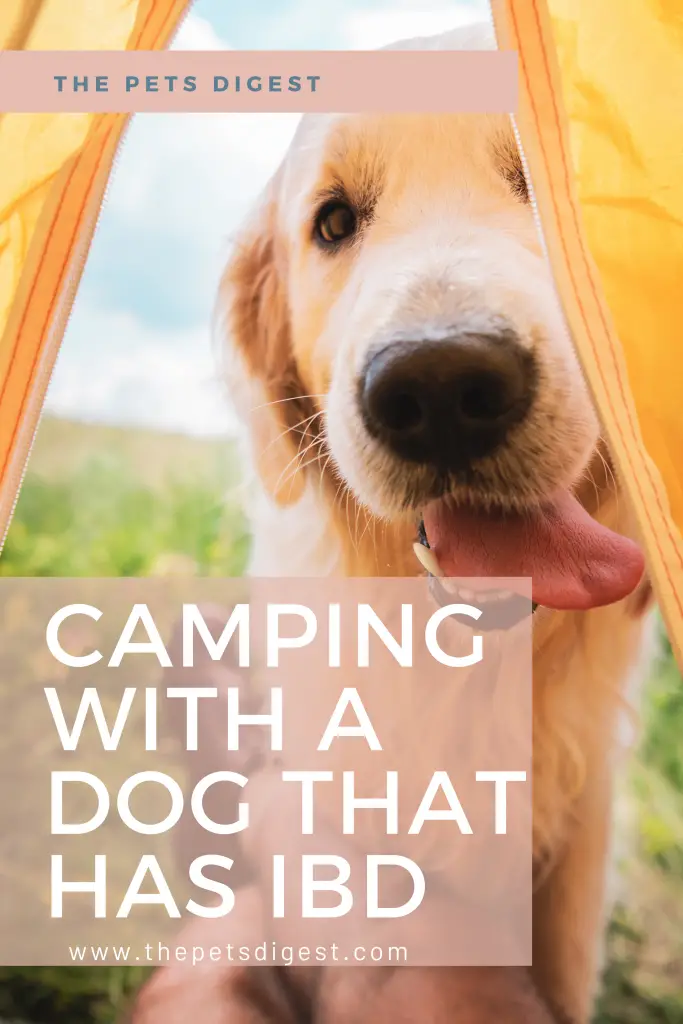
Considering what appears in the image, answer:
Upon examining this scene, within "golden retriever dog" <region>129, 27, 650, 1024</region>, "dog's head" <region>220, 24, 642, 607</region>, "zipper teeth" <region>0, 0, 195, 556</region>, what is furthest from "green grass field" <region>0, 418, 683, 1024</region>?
"dog's head" <region>220, 24, 642, 607</region>

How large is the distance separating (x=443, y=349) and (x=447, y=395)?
1.9 inches

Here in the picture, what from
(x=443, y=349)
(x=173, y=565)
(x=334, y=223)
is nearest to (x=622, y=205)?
(x=443, y=349)

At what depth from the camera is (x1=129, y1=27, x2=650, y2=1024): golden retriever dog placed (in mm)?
871

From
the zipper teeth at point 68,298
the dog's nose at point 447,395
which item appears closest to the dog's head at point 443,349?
the dog's nose at point 447,395

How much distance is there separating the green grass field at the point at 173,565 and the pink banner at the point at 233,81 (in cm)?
45

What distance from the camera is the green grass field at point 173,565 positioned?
118 cm

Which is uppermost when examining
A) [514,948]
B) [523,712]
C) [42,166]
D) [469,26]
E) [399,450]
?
[469,26]

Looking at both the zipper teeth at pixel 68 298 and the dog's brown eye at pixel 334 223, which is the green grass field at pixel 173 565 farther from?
the dog's brown eye at pixel 334 223

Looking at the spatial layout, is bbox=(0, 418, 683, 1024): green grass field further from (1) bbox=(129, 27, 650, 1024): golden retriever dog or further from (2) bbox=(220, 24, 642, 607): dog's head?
(2) bbox=(220, 24, 642, 607): dog's head

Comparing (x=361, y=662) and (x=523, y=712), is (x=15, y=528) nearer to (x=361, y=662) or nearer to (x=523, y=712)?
(x=361, y=662)

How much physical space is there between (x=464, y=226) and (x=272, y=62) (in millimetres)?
301

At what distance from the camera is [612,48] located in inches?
34.2

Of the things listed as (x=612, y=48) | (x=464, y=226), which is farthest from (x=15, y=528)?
(x=612, y=48)

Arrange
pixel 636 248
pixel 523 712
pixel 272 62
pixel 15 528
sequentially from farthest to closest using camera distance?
pixel 15 528
pixel 523 712
pixel 272 62
pixel 636 248
